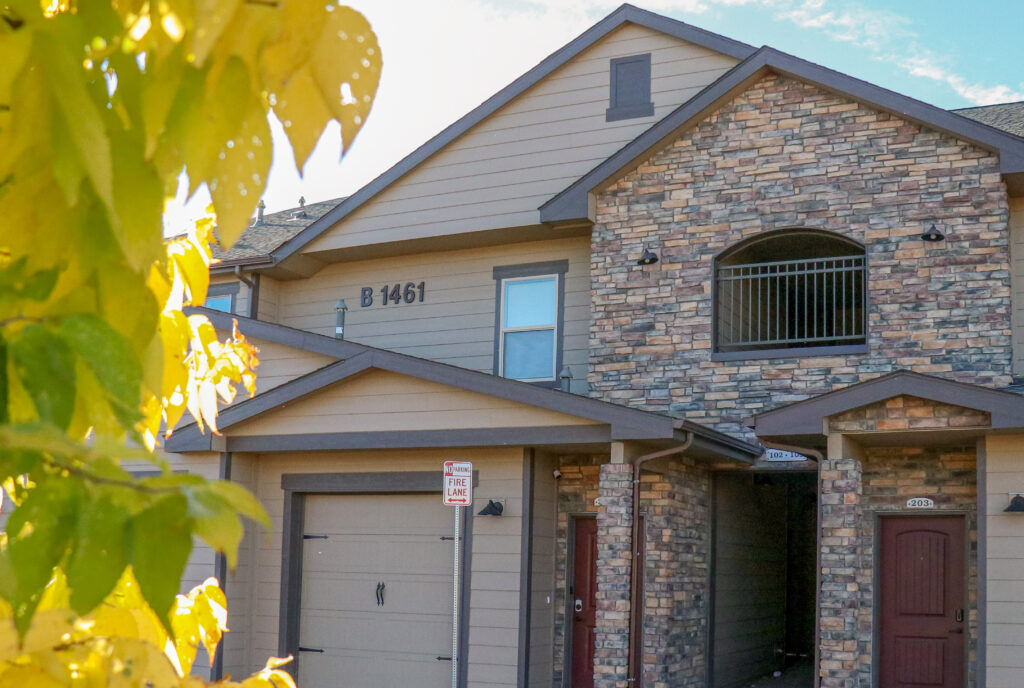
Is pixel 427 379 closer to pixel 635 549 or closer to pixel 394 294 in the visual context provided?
pixel 635 549

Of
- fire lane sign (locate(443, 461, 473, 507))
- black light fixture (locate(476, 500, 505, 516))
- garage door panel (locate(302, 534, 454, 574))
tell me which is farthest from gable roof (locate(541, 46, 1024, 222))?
fire lane sign (locate(443, 461, 473, 507))

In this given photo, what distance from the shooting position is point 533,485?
556 inches

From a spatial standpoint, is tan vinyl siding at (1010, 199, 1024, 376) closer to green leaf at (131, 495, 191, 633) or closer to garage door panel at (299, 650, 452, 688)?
garage door panel at (299, 650, 452, 688)

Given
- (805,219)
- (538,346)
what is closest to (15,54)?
(805,219)

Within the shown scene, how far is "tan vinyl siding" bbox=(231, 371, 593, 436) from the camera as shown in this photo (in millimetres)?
13489

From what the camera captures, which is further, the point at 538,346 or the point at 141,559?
the point at 538,346

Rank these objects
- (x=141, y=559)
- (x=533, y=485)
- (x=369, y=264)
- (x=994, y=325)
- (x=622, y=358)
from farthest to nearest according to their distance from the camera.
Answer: (x=369, y=264), (x=622, y=358), (x=533, y=485), (x=994, y=325), (x=141, y=559)

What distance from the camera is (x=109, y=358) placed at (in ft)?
3.57

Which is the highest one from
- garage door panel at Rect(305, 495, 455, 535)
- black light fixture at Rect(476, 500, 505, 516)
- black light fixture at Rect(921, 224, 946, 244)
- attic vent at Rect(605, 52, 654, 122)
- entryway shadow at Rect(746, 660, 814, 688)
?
attic vent at Rect(605, 52, 654, 122)

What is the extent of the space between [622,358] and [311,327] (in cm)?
565

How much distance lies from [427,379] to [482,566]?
2317 millimetres

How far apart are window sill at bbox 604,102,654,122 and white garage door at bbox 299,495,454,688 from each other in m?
5.84

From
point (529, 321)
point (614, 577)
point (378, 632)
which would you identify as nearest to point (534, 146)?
point (529, 321)

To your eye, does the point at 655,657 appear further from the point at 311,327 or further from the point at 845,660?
the point at 311,327
